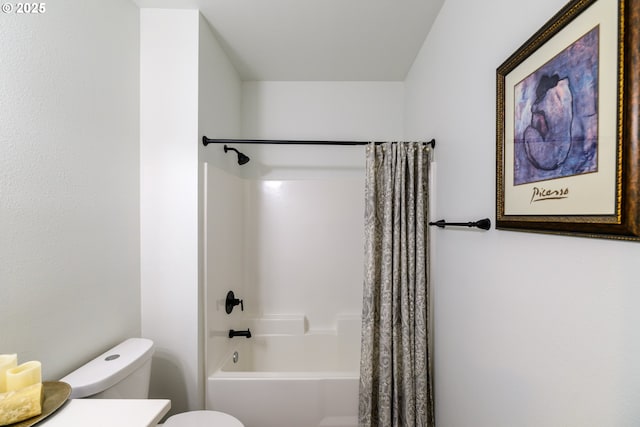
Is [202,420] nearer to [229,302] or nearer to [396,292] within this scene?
[229,302]

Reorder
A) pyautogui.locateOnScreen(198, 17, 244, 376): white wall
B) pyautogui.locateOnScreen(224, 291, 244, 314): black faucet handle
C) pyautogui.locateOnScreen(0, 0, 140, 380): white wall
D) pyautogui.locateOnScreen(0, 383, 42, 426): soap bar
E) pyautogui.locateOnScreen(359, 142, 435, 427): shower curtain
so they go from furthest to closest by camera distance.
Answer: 1. pyautogui.locateOnScreen(224, 291, 244, 314): black faucet handle
2. pyautogui.locateOnScreen(198, 17, 244, 376): white wall
3. pyautogui.locateOnScreen(359, 142, 435, 427): shower curtain
4. pyautogui.locateOnScreen(0, 0, 140, 380): white wall
5. pyautogui.locateOnScreen(0, 383, 42, 426): soap bar

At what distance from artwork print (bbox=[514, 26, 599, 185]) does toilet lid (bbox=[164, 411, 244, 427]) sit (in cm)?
156

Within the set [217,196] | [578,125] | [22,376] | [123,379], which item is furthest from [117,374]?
[578,125]

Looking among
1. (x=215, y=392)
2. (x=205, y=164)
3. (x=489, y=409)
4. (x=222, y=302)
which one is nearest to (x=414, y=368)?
(x=489, y=409)

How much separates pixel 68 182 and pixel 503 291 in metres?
1.73

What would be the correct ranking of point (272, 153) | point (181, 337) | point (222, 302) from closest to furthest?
point (181, 337)
point (222, 302)
point (272, 153)

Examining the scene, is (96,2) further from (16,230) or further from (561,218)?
(561,218)

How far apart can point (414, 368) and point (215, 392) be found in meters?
1.12

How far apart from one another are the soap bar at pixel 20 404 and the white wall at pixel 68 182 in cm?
28

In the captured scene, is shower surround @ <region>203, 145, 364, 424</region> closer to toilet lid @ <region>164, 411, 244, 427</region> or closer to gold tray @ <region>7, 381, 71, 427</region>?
toilet lid @ <region>164, 411, 244, 427</region>

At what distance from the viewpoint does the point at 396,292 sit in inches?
60.1

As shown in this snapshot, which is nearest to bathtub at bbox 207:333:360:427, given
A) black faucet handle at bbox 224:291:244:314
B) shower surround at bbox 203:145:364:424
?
black faucet handle at bbox 224:291:244:314

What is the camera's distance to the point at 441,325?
1494mm

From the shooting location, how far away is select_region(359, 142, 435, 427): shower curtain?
4.84 feet
